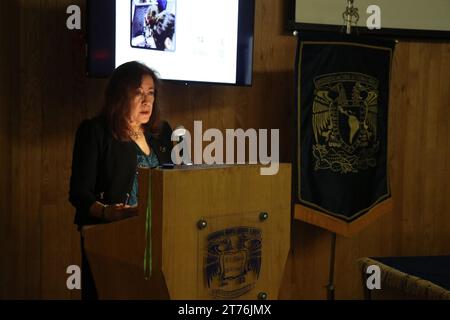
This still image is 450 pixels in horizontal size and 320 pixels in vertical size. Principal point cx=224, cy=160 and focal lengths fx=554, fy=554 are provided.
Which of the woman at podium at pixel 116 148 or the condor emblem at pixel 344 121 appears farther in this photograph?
the condor emblem at pixel 344 121

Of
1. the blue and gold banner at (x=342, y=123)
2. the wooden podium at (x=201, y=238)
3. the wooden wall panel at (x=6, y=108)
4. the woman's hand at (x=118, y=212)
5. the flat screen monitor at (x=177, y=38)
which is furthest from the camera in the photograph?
the blue and gold banner at (x=342, y=123)

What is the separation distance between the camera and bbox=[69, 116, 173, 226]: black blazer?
2033 mm

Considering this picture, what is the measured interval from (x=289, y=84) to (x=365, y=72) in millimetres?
455

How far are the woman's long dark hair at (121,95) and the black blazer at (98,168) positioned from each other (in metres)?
0.03

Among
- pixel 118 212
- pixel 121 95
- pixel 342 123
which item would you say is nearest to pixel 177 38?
pixel 121 95

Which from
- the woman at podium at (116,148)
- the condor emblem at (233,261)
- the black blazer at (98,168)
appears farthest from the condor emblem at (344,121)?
the condor emblem at (233,261)

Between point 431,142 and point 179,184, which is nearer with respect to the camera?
point 179,184

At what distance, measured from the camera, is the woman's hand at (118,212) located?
170cm

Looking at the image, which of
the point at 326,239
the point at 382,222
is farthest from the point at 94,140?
the point at 382,222

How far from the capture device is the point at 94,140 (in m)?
2.07

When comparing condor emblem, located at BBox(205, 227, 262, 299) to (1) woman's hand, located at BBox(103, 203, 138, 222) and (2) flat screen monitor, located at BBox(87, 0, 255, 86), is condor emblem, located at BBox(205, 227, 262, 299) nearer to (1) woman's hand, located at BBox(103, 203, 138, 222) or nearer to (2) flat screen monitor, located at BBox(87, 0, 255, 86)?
(1) woman's hand, located at BBox(103, 203, 138, 222)

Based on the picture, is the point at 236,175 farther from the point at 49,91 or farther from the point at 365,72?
the point at 365,72

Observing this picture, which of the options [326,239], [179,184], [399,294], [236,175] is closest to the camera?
[179,184]

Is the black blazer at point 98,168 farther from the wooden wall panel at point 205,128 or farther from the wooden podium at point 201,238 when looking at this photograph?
the wooden wall panel at point 205,128
